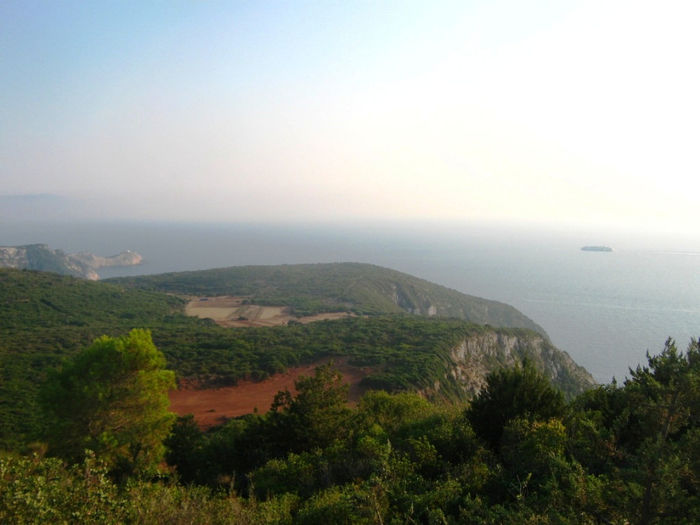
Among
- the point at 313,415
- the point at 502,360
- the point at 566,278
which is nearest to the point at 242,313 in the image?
the point at 502,360

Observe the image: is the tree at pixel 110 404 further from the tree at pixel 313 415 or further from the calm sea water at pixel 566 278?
the calm sea water at pixel 566 278

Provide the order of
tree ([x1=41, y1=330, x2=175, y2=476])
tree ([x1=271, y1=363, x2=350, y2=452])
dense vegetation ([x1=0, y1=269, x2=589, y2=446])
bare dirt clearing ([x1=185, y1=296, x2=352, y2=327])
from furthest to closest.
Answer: bare dirt clearing ([x1=185, y1=296, x2=352, y2=327]), dense vegetation ([x1=0, y1=269, x2=589, y2=446]), tree ([x1=271, y1=363, x2=350, y2=452]), tree ([x1=41, y1=330, x2=175, y2=476])

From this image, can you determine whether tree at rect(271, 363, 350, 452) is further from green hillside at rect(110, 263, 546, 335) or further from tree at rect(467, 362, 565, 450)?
green hillside at rect(110, 263, 546, 335)

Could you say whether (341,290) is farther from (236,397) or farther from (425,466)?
(425,466)

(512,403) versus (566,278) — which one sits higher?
(512,403)

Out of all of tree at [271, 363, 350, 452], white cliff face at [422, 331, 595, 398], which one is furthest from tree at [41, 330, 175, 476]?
white cliff face at [422, 331, 595, 398]

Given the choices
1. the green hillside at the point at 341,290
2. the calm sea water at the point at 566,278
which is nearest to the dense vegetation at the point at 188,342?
the green hillside at the point at 341,290
